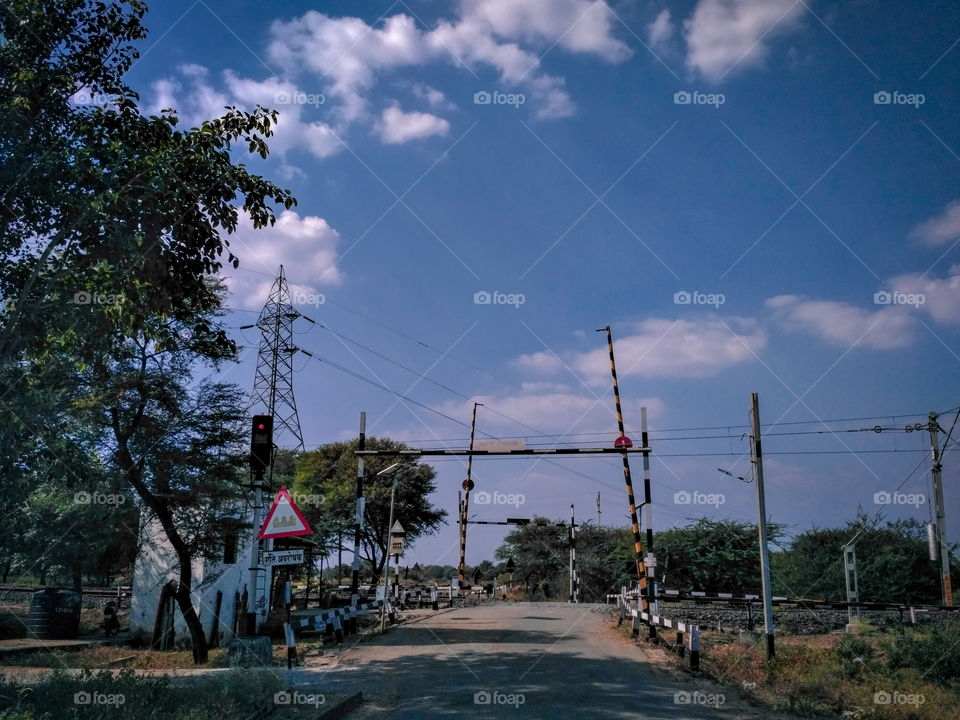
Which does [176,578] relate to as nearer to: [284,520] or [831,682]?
[284,520]

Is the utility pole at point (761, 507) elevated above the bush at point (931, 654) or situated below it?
above

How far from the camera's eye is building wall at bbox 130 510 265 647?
25031 millimetres

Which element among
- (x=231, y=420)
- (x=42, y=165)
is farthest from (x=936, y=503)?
(x=42, y=165)

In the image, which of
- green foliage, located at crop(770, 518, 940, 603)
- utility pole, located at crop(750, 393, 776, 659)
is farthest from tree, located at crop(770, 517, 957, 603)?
utility pole, located at crop(750, 393, 776, 659)

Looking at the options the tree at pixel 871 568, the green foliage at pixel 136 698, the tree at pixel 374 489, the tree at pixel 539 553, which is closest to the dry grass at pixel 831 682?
the green foliage at pixel 136 698

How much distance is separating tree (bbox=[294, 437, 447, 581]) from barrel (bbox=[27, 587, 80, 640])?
2438 cm

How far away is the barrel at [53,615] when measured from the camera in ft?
82.9

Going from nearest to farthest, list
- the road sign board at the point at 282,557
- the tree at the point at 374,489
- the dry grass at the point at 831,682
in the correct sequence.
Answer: the dry grass at the point at 831,682
the road sign board at the point at 282,557
the tree at the point at 374,489

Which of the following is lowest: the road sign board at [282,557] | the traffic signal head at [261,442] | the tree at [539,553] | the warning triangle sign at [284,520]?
the tree at [539,553]

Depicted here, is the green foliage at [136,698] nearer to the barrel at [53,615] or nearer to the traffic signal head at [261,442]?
the traffic signal head at [261,442]

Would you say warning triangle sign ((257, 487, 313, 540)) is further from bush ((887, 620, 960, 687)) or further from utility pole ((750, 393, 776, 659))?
bush ((887, 620, 960, 687))

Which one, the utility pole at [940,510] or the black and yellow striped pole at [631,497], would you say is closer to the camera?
the black and yellow striped pole at [631,497]

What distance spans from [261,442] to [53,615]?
16.6 metres

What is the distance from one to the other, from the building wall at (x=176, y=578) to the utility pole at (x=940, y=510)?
26.8 m
